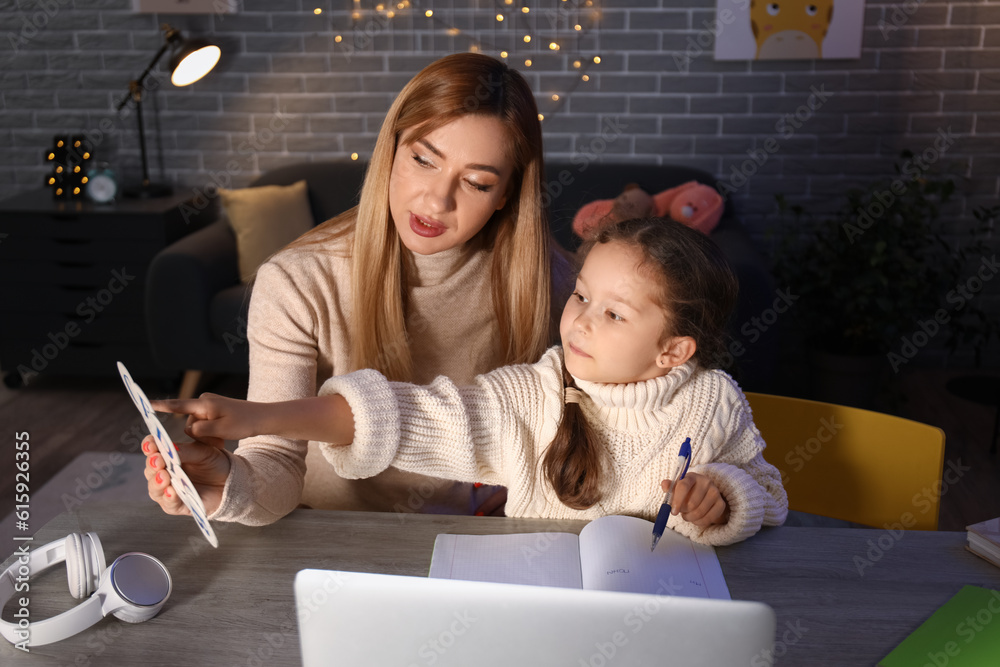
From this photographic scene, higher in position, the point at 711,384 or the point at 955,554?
the point at 711,384

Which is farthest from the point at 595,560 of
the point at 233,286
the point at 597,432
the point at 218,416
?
the point at 233,286

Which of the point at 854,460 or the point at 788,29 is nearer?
the point at 854,460

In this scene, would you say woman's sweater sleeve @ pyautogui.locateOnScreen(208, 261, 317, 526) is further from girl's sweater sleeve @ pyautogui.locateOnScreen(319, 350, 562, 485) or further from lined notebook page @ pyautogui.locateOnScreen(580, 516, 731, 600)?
lined notebook page @ pyautogui.locateOnScreen(580, 516, 731, 600)

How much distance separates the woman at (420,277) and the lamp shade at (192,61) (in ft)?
6.66

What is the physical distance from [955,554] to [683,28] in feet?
8.52

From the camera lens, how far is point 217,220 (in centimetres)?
348

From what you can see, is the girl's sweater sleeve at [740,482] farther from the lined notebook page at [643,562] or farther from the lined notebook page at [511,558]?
the lined notebook page at [511,558]

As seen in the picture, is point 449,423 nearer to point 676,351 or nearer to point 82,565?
point 676,351

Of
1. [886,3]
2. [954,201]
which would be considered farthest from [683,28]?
[954,201]

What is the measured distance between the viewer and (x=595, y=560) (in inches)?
39.9

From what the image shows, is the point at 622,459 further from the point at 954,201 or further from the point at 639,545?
the point at 954,201

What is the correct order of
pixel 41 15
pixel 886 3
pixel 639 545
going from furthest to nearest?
pixel 41 15, pixel 886 3, pixel 639 545

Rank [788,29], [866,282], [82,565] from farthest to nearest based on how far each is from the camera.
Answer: [788,29], [866,282], [82,565]

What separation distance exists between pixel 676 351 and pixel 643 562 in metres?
Result: 0.28
